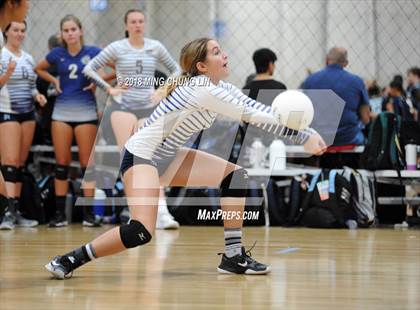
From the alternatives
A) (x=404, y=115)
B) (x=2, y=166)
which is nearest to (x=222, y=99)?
(x=2, y=166)

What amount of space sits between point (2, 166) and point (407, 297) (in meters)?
4.40

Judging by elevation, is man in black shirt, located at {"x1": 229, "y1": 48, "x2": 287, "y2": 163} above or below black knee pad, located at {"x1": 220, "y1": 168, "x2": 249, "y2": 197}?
above

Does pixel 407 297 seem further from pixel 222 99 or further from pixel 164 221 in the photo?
pixel 164 221

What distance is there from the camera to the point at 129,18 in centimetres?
688

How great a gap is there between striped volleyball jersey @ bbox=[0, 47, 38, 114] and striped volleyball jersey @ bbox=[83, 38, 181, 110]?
1.64 ft

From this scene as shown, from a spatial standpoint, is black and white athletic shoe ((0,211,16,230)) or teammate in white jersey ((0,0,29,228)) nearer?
teammate in white jersey ((0,0,29,228))

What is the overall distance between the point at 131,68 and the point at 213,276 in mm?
3367

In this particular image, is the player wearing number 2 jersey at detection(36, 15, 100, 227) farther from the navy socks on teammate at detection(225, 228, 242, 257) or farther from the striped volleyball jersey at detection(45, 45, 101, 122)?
the navy socks on teammate at detection(225, 228, 242, 257)

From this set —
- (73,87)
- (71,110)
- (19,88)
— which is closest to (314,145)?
(71,110)

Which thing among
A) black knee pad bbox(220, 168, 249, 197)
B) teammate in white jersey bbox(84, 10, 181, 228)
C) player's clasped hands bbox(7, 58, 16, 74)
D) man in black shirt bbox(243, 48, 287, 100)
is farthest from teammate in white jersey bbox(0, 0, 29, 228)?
man in black shirt bbox(243, 48, 287, 100)

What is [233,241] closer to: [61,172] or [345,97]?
[61,172]

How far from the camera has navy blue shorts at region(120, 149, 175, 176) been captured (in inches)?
151

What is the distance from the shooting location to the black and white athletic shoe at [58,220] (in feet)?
22.6

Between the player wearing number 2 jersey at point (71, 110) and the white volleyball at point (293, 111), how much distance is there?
10.0ft
